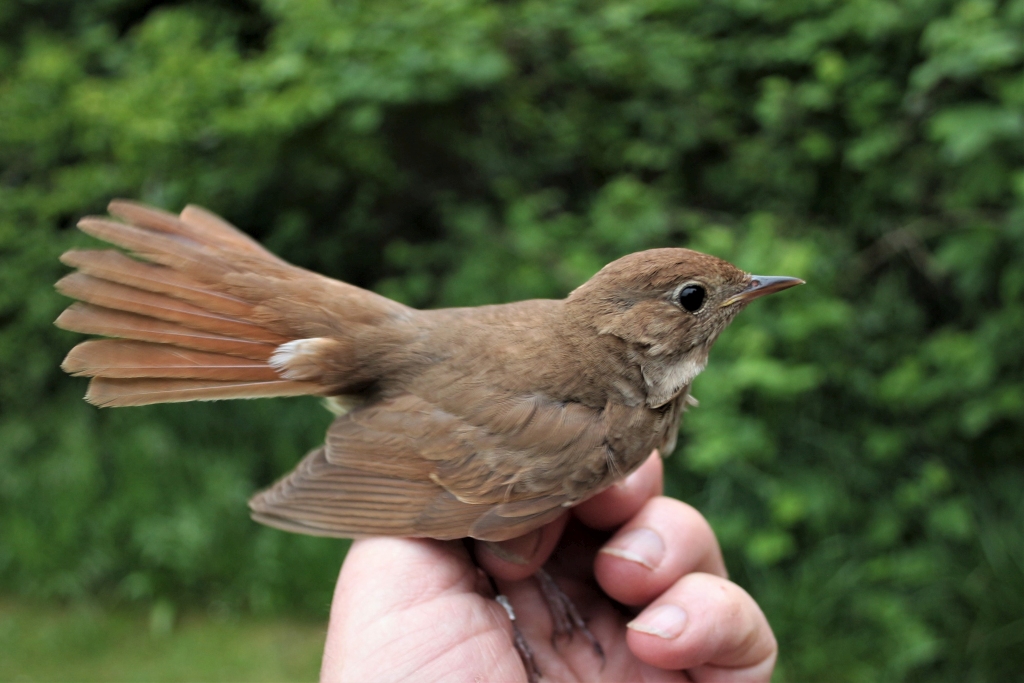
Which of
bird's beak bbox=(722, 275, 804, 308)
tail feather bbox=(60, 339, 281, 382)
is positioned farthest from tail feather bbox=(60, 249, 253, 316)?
bird's beak bbox=(722, 275, 804, 308)

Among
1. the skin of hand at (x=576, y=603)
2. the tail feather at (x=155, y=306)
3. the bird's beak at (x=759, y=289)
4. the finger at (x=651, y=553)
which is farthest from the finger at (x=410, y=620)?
the bird's beak at (x=759, y=289)

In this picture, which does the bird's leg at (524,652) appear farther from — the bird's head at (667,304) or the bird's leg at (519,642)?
the bird's head at (667,304)

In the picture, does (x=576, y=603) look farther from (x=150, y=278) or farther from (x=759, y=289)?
(x=150, y=278)

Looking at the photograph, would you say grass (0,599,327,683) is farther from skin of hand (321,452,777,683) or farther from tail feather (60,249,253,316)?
tail feather (60,249,253,316)

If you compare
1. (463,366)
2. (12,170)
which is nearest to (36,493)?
(12,170)

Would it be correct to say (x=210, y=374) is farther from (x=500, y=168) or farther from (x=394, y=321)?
Result: (x=500, y=168)

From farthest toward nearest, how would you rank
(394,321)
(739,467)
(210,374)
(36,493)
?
(36,493), (739,467), (394,321), (210,374)

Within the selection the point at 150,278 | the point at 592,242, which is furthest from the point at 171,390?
the point at 592,242
